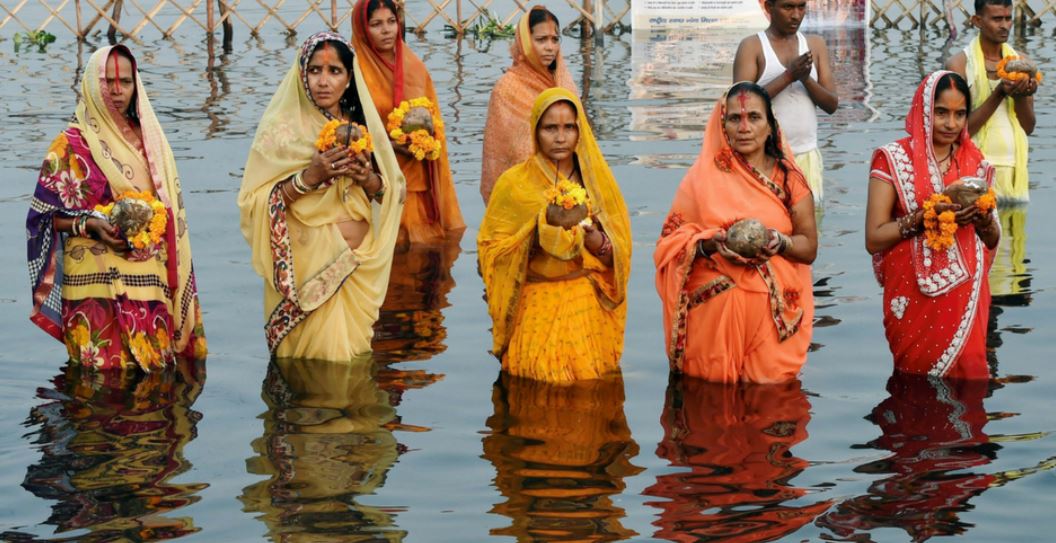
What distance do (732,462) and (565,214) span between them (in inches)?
48.1

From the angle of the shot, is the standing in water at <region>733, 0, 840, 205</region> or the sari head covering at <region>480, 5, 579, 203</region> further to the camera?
the sari head covering at <region>480, 5, 579, 203</region>

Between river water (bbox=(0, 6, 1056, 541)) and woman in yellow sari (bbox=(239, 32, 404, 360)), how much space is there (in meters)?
0.24

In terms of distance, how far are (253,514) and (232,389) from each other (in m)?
1.65

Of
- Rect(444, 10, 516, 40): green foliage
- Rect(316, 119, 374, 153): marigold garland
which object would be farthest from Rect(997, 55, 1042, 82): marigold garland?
Rect(444, 10, 516, 40): green foliage

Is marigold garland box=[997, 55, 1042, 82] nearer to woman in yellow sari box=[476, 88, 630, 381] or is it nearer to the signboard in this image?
woman in yellow sari box=[476, 88, 630, 381]

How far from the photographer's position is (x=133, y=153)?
23.5 feet

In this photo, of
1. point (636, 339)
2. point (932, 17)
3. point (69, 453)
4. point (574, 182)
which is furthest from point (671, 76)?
point (69, 453)

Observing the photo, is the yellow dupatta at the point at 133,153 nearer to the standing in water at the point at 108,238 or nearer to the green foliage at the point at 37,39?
the standing in water at the point at 108,238

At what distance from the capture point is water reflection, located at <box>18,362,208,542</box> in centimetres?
561

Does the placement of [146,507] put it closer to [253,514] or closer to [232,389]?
[253,514]

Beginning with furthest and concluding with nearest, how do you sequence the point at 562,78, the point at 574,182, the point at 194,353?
1. the point at 562,78
2. the point at 194,353
3. the point at 574,182

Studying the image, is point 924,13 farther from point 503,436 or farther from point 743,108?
point 503,436

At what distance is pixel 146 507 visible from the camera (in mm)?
5723

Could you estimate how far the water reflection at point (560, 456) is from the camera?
5.54 meters
